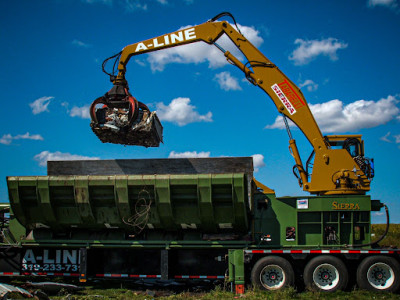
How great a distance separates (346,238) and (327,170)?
2.03 metres

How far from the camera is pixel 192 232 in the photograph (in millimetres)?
11000

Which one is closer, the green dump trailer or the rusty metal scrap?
the green dump trailer

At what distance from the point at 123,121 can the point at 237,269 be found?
5685 millimetres

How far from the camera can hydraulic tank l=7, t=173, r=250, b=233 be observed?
33.5 ft

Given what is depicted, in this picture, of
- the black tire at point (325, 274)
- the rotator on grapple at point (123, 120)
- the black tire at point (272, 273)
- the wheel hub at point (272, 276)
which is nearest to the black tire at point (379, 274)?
the black tire at point (325, 274)

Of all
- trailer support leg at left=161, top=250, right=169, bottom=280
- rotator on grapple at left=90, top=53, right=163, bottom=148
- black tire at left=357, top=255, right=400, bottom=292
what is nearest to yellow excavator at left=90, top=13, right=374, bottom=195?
rotator on grapple at left=90, top=53, right=163, bottom=148

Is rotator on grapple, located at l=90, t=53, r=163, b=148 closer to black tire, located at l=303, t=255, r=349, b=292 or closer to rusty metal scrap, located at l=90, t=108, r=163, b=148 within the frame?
rusty metal scrap, located at l=90, t=108, r=163, b=148

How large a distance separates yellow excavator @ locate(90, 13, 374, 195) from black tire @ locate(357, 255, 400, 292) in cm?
201

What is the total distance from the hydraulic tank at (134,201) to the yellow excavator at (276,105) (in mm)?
2421

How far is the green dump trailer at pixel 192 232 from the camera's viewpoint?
10.2 metres

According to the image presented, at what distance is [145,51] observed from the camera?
1383 cm

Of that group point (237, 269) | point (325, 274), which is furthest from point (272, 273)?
point (325, 274)

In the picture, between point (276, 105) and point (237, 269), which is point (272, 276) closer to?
point (237, 269)

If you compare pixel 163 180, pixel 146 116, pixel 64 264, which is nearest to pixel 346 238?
pixel 163 180
